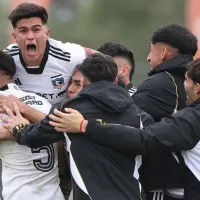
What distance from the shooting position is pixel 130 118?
4.85 meters

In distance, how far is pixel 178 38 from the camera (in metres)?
5.55

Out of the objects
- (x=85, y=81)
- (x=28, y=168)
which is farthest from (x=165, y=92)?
(x=28, y=168)

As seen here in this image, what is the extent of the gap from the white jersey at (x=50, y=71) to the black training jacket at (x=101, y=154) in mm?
990

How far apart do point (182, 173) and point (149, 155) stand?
0.30 m

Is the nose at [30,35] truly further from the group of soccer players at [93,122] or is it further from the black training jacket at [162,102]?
the black training jacket at [162,102]

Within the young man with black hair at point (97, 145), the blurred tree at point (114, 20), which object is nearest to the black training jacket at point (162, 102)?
the young man with black hair at point (97, 145)

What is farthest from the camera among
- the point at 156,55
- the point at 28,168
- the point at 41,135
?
the point at 156,55

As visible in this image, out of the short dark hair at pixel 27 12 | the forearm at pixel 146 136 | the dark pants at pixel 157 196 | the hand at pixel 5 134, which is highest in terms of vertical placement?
the short dark hair at pixel 27 12

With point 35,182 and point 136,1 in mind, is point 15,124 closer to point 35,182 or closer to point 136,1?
point 35,182

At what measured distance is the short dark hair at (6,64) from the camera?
17.9 feet

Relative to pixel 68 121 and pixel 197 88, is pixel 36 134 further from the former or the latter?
pixel 197 88

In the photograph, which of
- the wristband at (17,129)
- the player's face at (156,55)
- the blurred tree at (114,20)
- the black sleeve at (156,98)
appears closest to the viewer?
the wristband at (17,129)

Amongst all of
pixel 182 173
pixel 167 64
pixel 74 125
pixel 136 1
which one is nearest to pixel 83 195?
pixel 74 125

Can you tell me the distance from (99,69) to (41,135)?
567 millimetres
